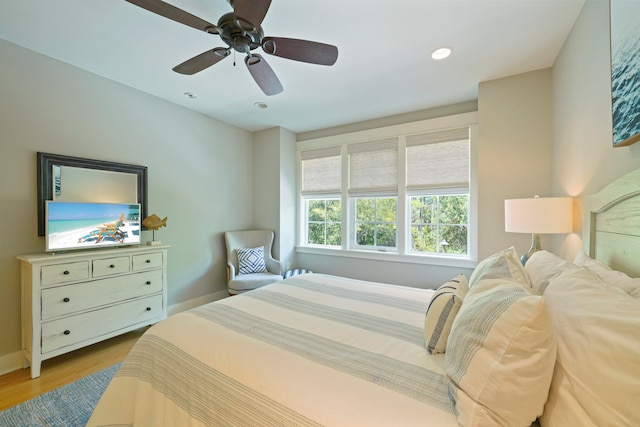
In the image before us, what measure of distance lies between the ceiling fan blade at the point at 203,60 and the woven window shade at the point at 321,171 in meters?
2.33

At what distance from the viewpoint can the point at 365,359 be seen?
1.13 m

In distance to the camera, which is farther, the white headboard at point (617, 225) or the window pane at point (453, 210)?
the window pane at point (453, 210)

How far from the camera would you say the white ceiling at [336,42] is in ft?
5.71

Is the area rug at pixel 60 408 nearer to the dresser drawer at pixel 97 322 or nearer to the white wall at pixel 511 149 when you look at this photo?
the dresser drawer at pixel 97 322

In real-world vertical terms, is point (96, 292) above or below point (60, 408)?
above

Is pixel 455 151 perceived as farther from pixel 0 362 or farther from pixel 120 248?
pixel 0 362

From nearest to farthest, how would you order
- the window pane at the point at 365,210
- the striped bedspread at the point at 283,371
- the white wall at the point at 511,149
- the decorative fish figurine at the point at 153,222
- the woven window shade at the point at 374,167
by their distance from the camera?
the striped bedspread at the point at 283,371
the white wall at the point at 511,149
the decorative fish figurine at the point at 153,222
the woven window shade at the point at 374,167
the window pane at the point at 365,210

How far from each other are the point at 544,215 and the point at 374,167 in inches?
82.1

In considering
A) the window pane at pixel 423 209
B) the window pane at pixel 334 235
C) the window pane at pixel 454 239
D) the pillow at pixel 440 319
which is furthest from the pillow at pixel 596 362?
the window pane at pixel 334 235

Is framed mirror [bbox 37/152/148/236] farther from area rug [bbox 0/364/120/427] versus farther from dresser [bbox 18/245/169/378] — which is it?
area rug [bbox 0/364/120/427]


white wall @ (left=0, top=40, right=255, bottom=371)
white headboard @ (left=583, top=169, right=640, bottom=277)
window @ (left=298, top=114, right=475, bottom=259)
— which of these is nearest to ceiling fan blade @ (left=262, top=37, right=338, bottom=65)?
white headboard @ (left=583, top=169, right=640, bottom=277)

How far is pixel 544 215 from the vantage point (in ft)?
6.08

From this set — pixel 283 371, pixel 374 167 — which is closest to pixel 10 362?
pixel 283 371

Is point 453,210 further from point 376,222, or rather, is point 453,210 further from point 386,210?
point 376,222
